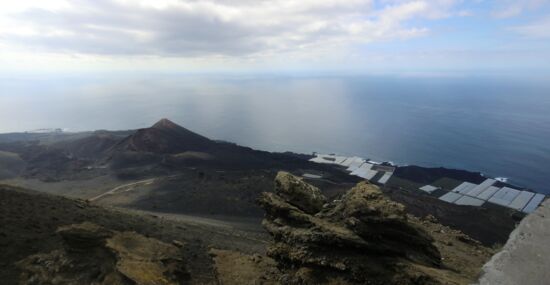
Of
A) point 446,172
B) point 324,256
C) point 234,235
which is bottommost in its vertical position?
point 446,172

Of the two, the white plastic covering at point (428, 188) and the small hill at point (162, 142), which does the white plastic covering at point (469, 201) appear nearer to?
the white plastic covering at point (428, 188)

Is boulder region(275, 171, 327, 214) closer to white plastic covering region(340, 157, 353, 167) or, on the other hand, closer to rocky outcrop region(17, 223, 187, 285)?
rocky outcrop region(17, 223, 187, 285)

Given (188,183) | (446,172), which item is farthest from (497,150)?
(188,183)

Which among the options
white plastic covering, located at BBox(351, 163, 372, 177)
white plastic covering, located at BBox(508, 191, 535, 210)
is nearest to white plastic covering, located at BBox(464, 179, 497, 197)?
white plastic covering, located at BBox(508, 191, 535, 210)

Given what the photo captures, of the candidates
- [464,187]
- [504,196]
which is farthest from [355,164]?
[504,196]

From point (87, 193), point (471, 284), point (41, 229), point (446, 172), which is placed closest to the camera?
point (471, 284)

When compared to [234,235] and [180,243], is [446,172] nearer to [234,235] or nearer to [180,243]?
[234,235]

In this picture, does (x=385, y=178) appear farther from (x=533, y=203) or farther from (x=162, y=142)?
(x=162, y=142)
